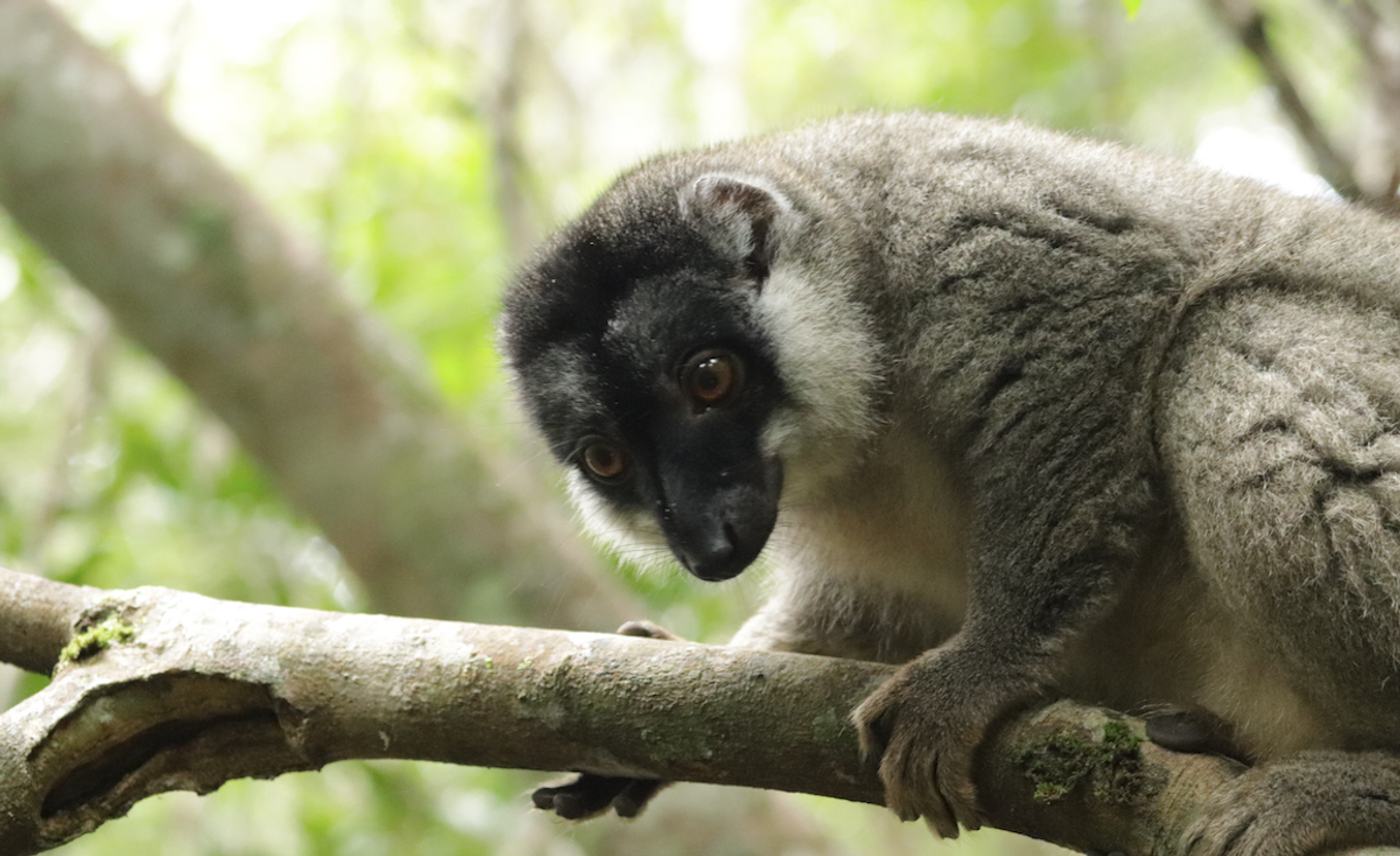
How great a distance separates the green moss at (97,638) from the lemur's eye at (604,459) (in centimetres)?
159

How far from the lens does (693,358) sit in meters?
4.39

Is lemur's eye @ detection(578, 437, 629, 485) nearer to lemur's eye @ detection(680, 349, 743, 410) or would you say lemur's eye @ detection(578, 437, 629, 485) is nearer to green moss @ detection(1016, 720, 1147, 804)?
lemur's eye @ detection(680, 349, 743, 410)

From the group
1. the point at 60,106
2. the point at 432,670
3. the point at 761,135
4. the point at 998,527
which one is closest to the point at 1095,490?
the point at 998,527

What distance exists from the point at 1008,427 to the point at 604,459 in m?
1.47

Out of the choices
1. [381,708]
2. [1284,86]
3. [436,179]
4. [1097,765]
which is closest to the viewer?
[1097,765]

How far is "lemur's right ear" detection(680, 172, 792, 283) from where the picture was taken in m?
4.55

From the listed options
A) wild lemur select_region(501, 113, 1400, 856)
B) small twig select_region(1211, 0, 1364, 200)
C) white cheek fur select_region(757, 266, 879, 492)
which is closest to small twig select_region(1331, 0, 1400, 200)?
small twig select_region(1211, 0, 1364, 200)

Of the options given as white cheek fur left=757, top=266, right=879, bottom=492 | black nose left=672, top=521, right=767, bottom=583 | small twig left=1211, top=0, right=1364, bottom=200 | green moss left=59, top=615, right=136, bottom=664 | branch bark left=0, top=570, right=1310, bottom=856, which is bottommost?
branch bark left=0, top=570, right=1310, bottom=856

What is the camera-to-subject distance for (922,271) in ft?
14.1

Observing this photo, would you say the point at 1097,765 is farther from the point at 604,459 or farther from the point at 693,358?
the point at 604,459

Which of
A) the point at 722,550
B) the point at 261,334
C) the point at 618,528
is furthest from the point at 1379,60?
the point at 261,334

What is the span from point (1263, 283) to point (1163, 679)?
4.15 feet

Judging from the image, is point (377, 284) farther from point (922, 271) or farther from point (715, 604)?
point (922, 271)

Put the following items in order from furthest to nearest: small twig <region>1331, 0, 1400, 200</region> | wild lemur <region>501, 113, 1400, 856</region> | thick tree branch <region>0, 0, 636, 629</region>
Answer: thick tree branch <region>0, 0, 636, 629</region>, small twig <region>1331, 0, 1400, 200</region>, wild lemur <region>501, 113, 1400, 856</region>
